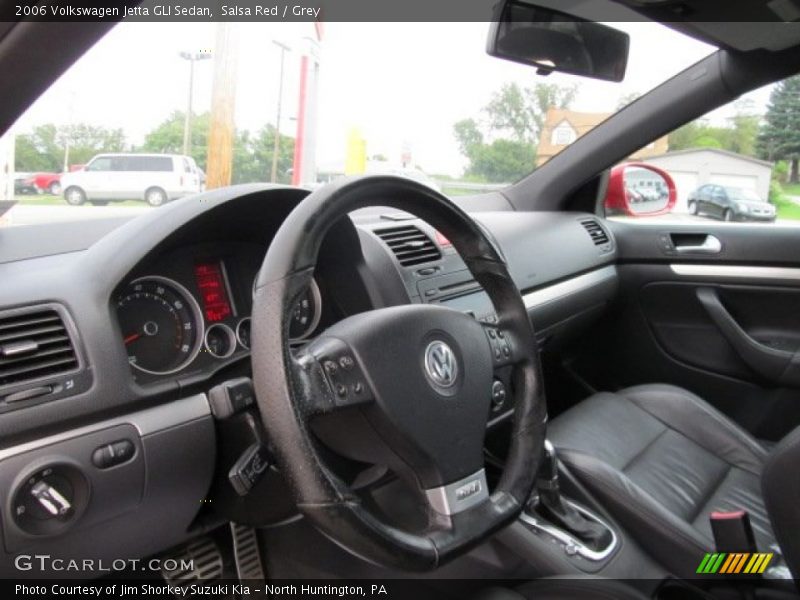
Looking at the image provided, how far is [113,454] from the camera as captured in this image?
4.58ft

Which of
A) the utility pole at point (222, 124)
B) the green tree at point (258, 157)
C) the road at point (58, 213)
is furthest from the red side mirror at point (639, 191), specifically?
the road at point (58, 213)

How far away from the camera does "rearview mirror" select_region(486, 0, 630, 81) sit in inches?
91.2

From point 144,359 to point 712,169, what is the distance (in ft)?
8.08

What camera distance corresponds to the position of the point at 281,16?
1658mm

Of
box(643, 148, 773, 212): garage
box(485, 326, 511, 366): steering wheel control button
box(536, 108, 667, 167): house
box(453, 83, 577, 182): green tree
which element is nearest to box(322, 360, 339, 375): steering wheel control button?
box(485, 326, 511, 366): steering wheel control button

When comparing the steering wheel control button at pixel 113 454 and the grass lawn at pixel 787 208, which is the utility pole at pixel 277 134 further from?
the grass lawn at pixel 787 208

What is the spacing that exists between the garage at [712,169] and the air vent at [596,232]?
0.36 m

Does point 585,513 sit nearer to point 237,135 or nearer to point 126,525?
point 126,525

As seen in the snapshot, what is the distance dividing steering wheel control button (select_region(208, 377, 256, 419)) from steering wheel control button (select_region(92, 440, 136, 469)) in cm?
25

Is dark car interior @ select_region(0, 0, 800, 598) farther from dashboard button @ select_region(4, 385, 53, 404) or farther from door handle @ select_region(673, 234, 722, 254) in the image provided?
door handle @ select_region(673, 234, 722, 254)

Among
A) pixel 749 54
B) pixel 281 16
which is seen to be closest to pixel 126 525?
pixel 281 16

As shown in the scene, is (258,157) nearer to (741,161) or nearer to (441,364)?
(441,364)

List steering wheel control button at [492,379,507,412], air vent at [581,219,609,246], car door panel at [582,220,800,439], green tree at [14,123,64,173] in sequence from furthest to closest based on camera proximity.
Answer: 1. air vent at [581,219,609,246]
2. car door panel at [582,220,800,439]
3. steering wheel control button at [492,379,507,412]
4. green tree at [14,123,64,173]

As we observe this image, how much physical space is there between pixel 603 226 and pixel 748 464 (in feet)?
4.52
